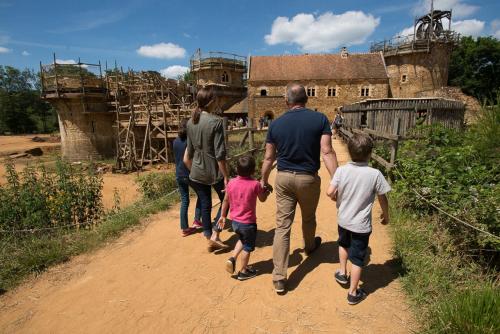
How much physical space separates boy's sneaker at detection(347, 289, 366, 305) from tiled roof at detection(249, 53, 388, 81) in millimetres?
30124

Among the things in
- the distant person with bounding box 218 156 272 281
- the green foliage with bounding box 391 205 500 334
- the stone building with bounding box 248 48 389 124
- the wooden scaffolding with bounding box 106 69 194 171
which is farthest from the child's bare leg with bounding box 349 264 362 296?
the stone building with bounding box 248 48 389 124

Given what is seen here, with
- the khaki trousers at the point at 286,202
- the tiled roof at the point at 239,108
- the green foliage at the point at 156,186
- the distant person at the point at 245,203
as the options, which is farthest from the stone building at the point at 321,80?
the khaki trousers at the point at 286,202

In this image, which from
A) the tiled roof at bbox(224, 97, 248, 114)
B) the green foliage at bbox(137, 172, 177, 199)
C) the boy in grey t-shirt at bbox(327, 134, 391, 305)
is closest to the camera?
the boy in grey t-shirt at bbox(327, 134, 391, 305)

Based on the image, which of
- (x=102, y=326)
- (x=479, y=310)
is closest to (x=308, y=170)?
(x=479, y=310)

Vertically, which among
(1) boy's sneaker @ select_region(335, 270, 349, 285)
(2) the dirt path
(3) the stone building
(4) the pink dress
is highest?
(3) the stone building

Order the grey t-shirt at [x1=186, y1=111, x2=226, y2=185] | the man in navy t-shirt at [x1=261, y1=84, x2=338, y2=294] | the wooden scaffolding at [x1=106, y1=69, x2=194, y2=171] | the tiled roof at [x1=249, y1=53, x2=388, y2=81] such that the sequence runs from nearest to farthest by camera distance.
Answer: the man in navy t-shirt at [x1=261, y1=84, x2=338, y2=294], the grey t-shirt at [x1=186, y1=111, x2=226, y2=185], the wooden scaffolding at [x1=106, y1=69, x2=194, y2=171], the tiled roof at [x1=249, y1=53, x2=388, y2=81]

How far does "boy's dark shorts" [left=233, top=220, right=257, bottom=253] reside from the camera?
3.27 m

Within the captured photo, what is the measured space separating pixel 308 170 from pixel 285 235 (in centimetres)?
73

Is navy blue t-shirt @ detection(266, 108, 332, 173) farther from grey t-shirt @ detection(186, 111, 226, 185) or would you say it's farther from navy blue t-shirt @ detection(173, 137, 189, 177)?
navy blue t-shirt @ detection(173, 137, 189, 177)

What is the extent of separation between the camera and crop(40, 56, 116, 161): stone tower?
2312 centimetres

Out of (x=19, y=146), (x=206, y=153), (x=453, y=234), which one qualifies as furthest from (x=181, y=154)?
(x=19, y=146)

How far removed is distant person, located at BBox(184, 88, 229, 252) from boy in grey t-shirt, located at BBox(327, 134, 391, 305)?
154cm

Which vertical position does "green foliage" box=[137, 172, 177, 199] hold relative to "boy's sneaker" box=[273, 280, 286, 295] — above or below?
above

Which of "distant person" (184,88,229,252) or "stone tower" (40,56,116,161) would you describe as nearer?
"distant person" (184,88,229,252)
